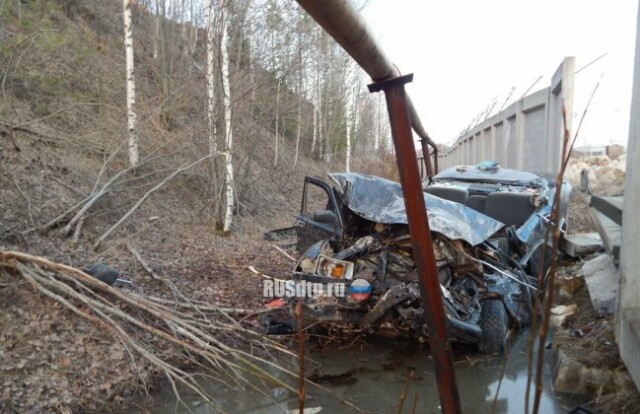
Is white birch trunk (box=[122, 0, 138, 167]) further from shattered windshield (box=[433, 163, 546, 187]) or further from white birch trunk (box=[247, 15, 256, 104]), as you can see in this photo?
shattered windshield (box=[433, 163, 546, 187])

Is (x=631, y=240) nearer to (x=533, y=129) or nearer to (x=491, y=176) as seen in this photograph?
(x=491, y=176)

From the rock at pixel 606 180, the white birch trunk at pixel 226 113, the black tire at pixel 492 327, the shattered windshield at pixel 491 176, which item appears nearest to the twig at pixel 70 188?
the white birch trunk at pixel 226 113

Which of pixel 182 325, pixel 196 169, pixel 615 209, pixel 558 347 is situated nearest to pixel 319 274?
pixel 182 325

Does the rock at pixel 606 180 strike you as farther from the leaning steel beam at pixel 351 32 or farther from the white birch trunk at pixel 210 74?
the leaning steel beam at pixel 351 32

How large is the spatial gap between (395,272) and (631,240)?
2.17 metres

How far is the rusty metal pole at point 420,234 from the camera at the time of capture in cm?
160

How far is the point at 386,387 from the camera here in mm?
4305

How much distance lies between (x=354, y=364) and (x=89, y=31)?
15895mm

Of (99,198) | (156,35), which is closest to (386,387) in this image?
(99,198)

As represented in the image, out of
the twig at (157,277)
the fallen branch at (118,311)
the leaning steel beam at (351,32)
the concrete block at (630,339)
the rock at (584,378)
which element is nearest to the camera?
the leaning steel beam at (351,32)

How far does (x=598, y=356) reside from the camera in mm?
3898

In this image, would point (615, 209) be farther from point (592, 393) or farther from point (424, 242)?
point (424, 242)

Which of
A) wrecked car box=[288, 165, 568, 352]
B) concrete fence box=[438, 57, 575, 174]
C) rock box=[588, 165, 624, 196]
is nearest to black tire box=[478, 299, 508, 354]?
wrecked car box=[288, 165, 568, 352]

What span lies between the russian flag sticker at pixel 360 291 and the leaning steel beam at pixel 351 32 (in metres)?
3.33
